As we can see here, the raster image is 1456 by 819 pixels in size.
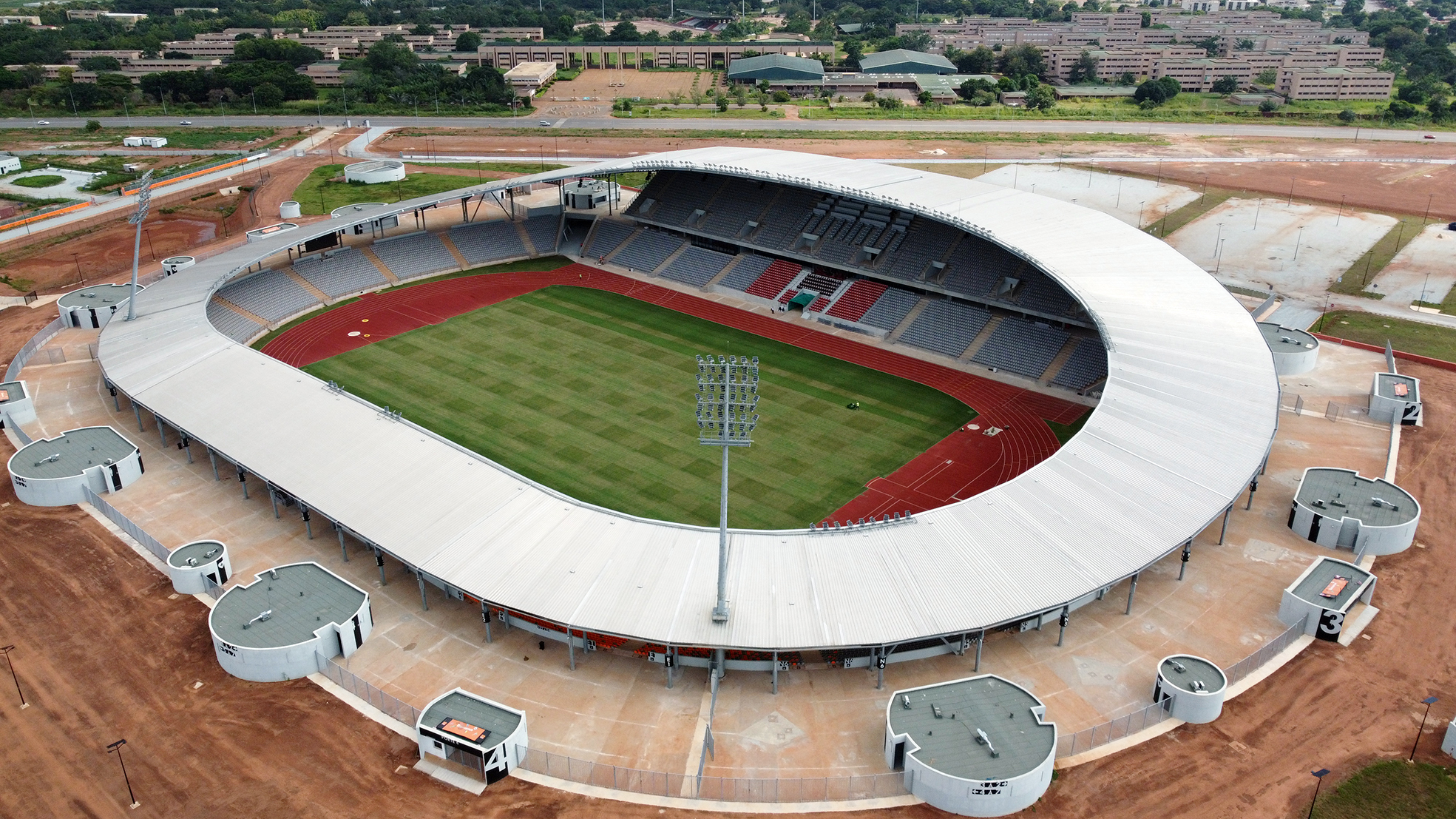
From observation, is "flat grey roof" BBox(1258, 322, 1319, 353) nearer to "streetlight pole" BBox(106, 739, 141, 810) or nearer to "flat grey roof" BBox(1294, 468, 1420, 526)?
"flat grey roof" BBox(1294, 468, 1420, 526)

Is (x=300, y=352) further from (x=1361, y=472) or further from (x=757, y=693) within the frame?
(x=1361, y=472)

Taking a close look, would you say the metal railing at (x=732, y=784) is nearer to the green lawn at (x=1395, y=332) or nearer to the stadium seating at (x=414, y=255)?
the green lawn at (x=1395, y=332)

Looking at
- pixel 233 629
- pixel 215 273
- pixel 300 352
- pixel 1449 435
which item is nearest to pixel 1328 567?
pixel 1449 435

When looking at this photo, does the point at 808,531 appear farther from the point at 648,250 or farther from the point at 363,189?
the point at 363,189

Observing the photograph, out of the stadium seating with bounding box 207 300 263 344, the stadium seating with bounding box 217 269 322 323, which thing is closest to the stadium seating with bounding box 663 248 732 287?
the stadium seating with bounding box 217 269 322 323

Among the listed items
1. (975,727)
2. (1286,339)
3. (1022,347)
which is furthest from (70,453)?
(1286,339)

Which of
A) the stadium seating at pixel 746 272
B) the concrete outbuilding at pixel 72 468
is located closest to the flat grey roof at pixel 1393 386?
the stadium seating at pixel 746 272

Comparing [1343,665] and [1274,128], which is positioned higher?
[1274,128]
